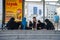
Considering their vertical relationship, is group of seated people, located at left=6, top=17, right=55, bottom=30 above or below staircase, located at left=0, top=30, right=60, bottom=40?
above

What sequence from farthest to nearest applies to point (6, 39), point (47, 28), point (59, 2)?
point (59, 2) → point (47, 28) → point (6, 39)

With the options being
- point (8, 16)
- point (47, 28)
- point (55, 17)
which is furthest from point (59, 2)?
point (8, 16)

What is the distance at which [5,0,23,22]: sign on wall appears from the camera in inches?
610

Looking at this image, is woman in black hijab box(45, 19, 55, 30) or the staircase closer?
the staircase

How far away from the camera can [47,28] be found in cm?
1436

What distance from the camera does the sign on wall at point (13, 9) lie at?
50.8 feet

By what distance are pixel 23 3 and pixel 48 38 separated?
456 centimetres

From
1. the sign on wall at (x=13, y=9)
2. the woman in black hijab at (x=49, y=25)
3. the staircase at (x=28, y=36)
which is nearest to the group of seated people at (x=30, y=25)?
the woman in black hijab at (x=49, y=25)

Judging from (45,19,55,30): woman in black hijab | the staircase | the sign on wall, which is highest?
the sign on wall

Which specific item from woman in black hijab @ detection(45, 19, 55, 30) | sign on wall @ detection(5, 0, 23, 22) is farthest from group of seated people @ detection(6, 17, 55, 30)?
sign on wall @ detection(5, 0, 23, 22)

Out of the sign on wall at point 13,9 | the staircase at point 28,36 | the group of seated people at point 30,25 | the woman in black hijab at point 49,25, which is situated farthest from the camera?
the sign on wall at point 13,9

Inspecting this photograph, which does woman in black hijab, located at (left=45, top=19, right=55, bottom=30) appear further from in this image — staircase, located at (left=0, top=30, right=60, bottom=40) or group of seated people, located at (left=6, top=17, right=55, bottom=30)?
staircase, located at (left=0, top=30, right=60, bottom=40)

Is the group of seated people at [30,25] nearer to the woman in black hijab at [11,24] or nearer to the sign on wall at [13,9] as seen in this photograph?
the woman in black hijab at [11,24]

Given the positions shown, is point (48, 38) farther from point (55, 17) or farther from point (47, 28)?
point (55, 17)
